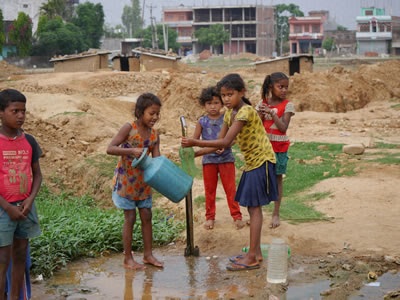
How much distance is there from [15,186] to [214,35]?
87543mm

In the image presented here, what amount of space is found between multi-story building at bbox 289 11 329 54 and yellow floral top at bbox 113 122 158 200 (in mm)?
92968

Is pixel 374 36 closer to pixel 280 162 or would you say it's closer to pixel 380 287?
pixel 280 162

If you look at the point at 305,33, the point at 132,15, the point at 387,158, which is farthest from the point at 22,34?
the point at 132,15

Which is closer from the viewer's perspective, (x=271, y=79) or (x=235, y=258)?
(x=235, y=258)

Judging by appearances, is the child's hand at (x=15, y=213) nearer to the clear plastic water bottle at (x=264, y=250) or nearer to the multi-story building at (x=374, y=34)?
the clear plastic water bottle at (x=264, y=250)

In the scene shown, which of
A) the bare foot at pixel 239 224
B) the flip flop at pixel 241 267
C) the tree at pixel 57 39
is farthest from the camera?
the tree at pixel 57 39

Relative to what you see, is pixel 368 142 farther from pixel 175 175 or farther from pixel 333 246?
pixel 175 175

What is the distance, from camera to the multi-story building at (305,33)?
98625mm

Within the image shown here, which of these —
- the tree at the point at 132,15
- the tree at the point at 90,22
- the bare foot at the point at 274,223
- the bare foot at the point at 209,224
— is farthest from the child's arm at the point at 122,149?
the tree at the point at 132,15

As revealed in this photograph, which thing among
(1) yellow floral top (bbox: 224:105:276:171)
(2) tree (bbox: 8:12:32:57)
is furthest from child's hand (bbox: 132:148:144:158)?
(2) tree (bbox: 8:12:32:57)

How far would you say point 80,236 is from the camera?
675cm

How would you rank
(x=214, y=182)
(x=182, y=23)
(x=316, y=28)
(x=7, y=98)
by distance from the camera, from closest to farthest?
(x=7, y=98) < (x=214, y=182) < (x=316, y=28) < (x=182, y=23)

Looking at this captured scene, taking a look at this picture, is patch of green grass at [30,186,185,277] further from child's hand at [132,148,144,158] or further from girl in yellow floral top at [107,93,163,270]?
child's hand at [132,148,144,158]

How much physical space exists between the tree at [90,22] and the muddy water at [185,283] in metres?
56.7
